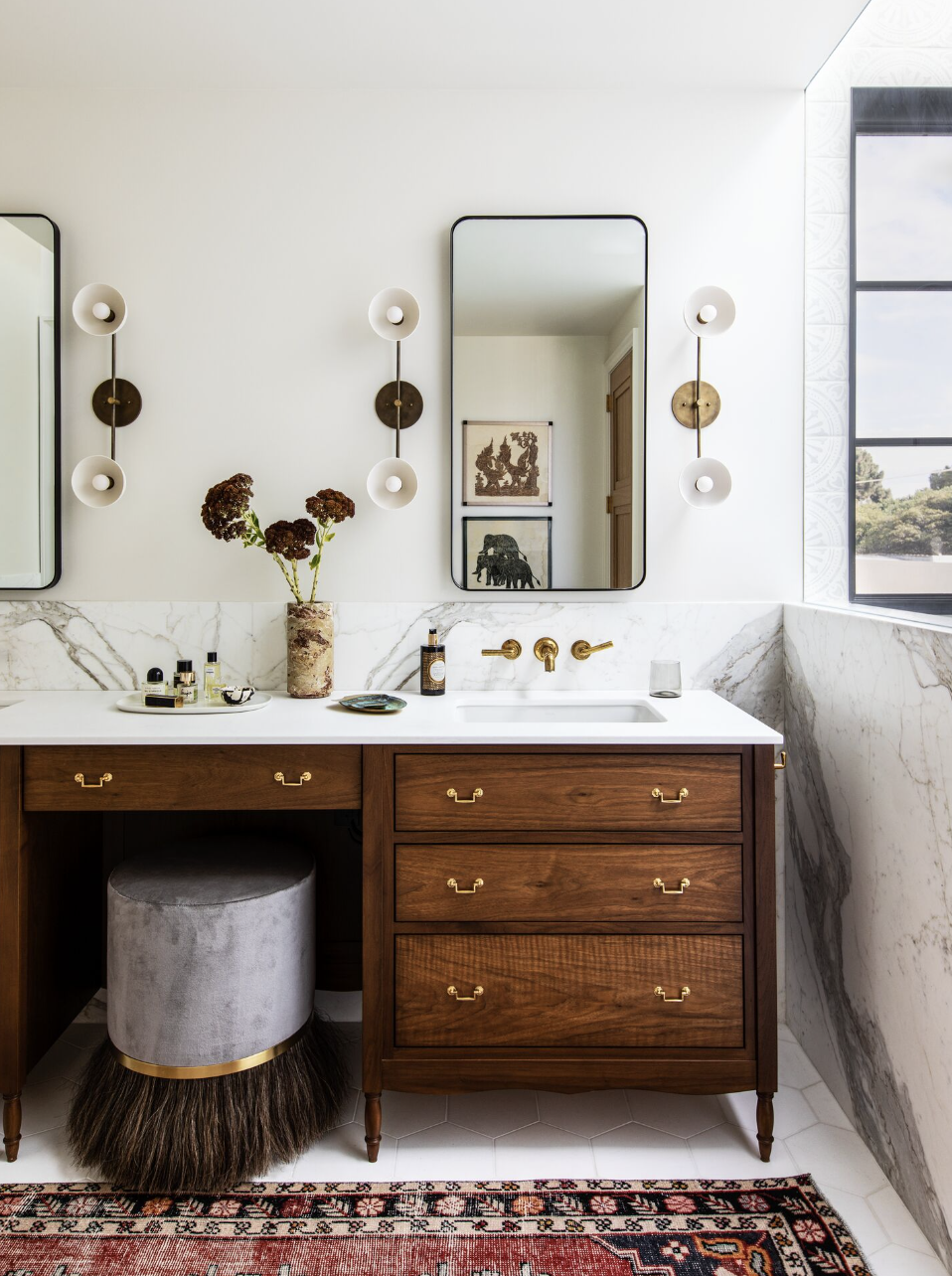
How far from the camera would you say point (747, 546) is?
2.38m

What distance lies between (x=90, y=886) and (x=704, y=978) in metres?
1.57

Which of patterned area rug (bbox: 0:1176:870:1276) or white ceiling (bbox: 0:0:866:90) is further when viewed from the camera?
white ceiling (bbox: 0:0:866:90)

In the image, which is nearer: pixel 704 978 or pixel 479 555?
pixel 704 978

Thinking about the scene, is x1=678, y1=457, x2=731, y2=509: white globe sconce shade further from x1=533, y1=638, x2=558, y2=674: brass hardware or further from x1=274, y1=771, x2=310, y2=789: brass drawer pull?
x1=274, y1=771, x2=310, y2=789: brass drawer pull

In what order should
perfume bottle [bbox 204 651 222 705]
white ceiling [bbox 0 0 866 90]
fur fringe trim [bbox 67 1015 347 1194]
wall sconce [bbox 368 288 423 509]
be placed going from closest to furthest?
fur fringe trim [bbox 67 1015 347 1194], white ceiling [bbox 0 0 866 90], perfume bottle [bbox 204 651 222 705], wall sconce [bbox 368 288 423 509]

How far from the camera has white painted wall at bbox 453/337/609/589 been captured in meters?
2.28

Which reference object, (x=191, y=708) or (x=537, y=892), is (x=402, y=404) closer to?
(x=191, y=708)

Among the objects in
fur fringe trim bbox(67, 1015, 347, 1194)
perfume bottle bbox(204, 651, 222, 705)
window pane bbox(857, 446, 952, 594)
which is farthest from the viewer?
perfume bottle bbox(204, 651, 222, 705)

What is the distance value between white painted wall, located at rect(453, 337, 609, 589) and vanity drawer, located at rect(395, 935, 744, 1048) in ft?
3.15

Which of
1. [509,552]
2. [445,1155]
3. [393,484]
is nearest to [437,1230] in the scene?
[445,1155]

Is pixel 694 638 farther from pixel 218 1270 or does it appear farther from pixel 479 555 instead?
pixel 218 1270

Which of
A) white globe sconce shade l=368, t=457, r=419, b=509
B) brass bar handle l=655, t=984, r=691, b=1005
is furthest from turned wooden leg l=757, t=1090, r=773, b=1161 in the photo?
white globe sconce shade l=368, t=457, r=419, b=509

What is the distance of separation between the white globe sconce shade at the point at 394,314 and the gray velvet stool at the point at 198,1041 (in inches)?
55.0

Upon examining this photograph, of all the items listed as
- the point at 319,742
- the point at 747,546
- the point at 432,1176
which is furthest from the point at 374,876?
the point at 747,546
